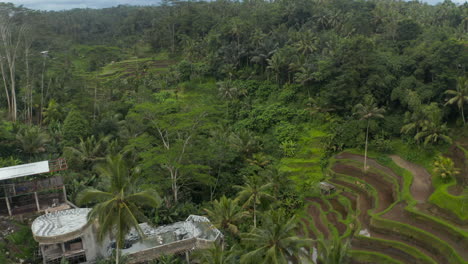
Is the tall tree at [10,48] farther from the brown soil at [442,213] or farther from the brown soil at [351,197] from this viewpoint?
the brown soil at [442,213]

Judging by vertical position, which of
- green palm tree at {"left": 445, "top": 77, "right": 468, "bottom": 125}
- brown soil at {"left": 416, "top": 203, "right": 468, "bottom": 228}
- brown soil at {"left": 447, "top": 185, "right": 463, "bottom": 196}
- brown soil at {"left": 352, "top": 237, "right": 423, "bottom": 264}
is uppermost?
green palm tree at {"left": 445, "top": 77, "right": 468, "bottom": 125}

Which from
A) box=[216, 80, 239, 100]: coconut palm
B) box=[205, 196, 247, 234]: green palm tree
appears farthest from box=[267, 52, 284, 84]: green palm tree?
box=[205, 196, 247, 234]: green palm tree

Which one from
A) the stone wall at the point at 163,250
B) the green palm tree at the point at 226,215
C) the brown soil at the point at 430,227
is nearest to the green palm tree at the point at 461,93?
the brown soil at the point at 430,227

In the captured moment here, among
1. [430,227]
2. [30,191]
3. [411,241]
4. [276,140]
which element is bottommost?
[411,241]

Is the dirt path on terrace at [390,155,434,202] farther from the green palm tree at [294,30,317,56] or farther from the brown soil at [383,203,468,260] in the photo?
the green palm tree at [294,30,317,56]

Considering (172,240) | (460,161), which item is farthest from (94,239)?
(460,161)

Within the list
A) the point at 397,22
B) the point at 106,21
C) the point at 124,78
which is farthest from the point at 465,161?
the point at 106,21

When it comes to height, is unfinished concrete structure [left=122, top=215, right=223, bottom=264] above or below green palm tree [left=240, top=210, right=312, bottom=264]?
below

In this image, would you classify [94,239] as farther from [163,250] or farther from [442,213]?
[442,213]
